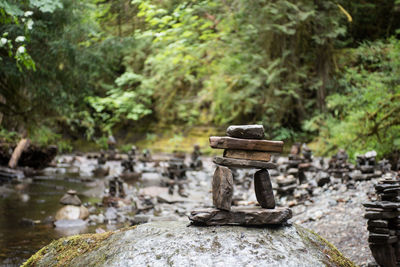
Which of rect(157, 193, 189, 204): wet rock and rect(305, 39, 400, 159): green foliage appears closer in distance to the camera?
rect(157, 193, 189, 204): wet rock

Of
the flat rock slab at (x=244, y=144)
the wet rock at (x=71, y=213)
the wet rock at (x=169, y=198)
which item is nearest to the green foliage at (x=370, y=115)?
the wet rock at (x=169, y=198)

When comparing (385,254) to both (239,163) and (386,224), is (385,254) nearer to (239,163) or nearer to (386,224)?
(386,224)

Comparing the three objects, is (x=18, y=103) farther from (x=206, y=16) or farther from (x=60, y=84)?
(x=206, y=16)

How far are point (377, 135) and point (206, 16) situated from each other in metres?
7.73

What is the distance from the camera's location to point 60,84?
34.6ft

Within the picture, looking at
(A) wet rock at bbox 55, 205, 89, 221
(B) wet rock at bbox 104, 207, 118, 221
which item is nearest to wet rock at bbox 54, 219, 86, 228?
(A) wet rock at bbox 55, 205, 89, 221

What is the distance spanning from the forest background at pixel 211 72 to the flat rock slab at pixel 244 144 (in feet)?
19.9

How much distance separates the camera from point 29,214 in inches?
269

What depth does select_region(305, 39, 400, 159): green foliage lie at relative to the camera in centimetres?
977

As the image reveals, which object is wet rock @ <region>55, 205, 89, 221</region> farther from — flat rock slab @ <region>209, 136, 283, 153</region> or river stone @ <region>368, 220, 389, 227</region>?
river stone @ <region>368, 220, 389, 227</region>

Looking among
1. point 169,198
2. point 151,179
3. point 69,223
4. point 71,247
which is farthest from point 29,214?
point 151,179

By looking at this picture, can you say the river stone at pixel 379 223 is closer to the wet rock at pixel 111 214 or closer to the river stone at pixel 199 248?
the river stone at pixel 199 248

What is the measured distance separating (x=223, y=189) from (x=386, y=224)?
1903 millimetres

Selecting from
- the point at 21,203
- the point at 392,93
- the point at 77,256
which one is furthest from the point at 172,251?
the point at 392,93
